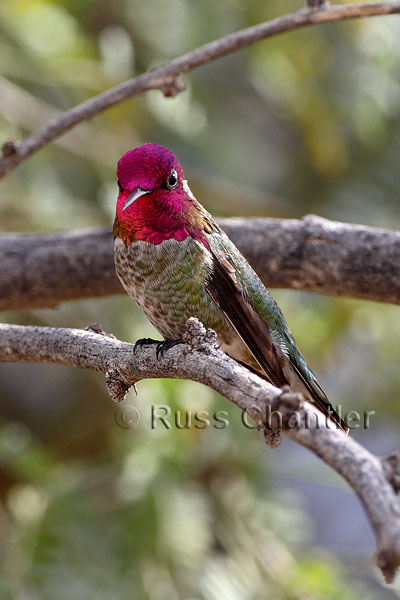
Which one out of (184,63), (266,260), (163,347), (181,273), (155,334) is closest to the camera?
(163,347)

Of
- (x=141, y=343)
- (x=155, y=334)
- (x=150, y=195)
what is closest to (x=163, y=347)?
(x=141, y=343)

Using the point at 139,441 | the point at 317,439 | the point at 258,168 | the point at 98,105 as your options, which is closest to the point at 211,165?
the point at 258,168

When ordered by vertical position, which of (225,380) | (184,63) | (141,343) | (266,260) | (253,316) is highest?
(184,63)

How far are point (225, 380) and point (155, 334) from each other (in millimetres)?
1779

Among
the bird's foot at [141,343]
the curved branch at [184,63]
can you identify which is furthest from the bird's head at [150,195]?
the curved branch at [184,63]

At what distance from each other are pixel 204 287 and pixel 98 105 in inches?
27.7

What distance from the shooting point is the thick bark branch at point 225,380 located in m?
0.98

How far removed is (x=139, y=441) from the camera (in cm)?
316

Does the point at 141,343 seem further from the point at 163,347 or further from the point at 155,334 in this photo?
the point at 155,334

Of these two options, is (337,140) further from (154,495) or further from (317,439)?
(317,439)

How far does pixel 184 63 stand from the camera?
90.6 inches

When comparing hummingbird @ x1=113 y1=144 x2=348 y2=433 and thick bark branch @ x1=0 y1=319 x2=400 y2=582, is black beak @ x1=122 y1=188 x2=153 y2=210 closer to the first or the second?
hummingbird @ x1=113 y1=144 x2=348 y2=433

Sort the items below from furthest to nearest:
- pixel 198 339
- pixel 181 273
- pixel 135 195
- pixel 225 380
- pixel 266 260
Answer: pixel 266 260 < pixel 181 273 < pixel 135 195 < pixel 198 339 < pixel 225 380

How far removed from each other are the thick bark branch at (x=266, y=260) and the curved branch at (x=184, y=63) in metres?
0.35
